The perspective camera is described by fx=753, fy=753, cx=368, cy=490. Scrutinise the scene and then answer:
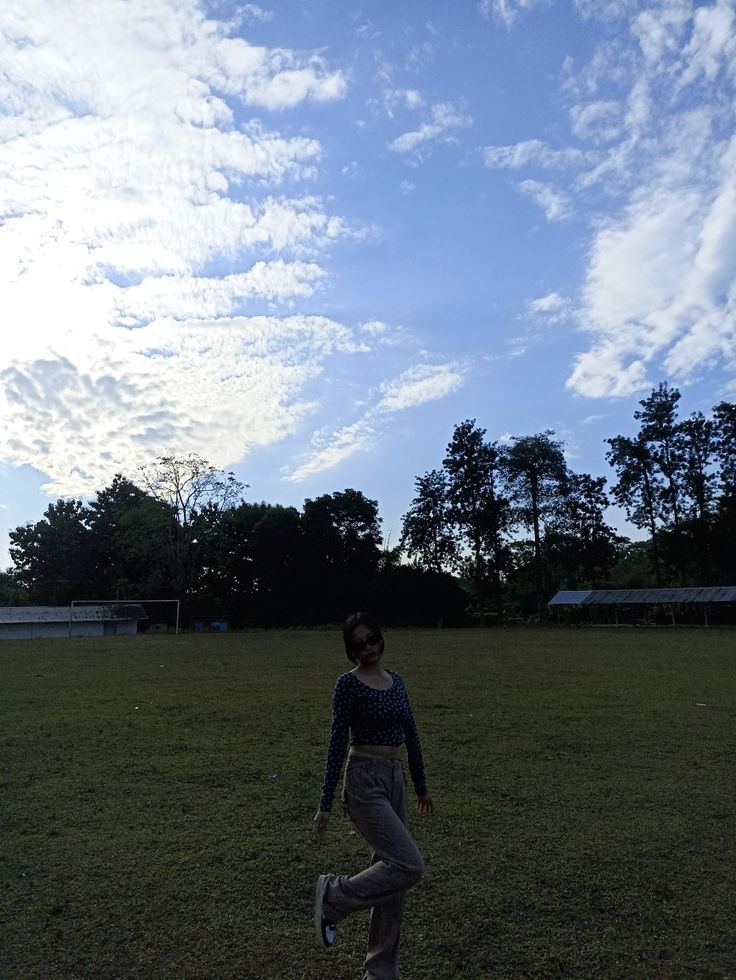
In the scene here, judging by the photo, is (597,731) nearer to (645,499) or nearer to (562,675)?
(562,675)

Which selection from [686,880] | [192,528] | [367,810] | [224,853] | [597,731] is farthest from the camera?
[192,528]

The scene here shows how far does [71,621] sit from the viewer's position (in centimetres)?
5197

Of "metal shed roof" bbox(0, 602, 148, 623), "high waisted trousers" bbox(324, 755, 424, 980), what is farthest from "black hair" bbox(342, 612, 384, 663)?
"metal shed roof" bbox(0, 602, 148, 623)

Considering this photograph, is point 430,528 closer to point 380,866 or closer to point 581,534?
point 581,534

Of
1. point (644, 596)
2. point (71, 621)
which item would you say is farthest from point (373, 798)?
point (644, 596)

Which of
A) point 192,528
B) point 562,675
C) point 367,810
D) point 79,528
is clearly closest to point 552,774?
point 367,810

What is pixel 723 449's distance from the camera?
189 ft

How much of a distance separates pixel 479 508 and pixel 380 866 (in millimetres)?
60933

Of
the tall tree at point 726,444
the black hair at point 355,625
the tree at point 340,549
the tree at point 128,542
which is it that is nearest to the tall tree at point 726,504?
the tall tree at point 726,444

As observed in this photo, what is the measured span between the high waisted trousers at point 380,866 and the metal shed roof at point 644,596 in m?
50.4

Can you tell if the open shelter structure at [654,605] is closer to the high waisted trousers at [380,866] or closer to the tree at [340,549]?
the tree at [340,549]

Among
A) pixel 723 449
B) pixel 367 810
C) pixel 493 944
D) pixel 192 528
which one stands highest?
pixel 723 449

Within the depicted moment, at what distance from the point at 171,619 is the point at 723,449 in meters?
44.3

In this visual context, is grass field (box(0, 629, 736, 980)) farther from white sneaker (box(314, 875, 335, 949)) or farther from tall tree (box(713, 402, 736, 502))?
tall tree (box(713, 402, 736, 502))
